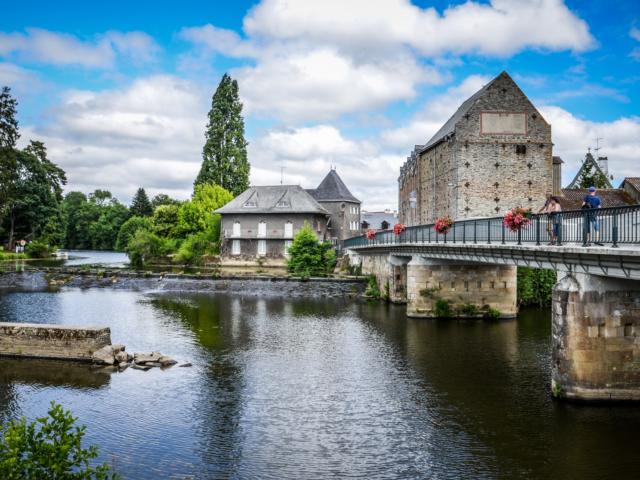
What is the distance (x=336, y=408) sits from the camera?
14.0 metres

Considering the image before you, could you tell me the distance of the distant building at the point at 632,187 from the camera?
1613 inches

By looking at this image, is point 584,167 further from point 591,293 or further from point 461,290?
point 591,293

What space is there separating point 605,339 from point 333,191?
51.0 meters

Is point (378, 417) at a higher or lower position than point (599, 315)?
lower

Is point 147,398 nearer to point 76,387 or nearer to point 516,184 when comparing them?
point 76,387

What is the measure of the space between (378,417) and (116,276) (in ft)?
118

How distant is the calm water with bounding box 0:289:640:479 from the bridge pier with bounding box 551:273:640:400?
525 millimetres

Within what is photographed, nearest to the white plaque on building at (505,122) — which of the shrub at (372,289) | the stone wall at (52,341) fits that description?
the shrub at (372,289)

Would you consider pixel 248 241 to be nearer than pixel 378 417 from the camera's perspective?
No

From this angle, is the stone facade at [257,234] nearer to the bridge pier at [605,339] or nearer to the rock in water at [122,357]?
the rock in water at [122,357]

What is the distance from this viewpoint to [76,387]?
15703 millimetres

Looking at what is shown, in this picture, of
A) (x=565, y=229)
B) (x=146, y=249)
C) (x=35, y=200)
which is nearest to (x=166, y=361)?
(x=565, y=229)

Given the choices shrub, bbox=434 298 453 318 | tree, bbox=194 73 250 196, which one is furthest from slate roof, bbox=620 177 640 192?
tree, bbox=194 73 250 196

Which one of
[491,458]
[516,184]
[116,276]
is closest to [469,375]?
[491,458]
